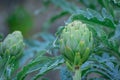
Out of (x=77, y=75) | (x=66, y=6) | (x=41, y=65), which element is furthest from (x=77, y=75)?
(x=66, y=6)

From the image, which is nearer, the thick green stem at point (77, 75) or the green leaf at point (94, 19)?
the thick green stem at point (77, 75)

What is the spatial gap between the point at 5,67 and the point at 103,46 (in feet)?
0.75

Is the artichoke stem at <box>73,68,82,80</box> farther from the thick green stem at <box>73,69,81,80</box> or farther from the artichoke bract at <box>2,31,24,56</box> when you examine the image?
the artichoke bract at <box>2,31,24,56</box>

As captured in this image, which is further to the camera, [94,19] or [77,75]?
[94,19]

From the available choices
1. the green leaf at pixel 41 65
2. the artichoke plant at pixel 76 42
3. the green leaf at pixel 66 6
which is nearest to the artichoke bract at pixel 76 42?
the artichoke plant at pixel 76 42

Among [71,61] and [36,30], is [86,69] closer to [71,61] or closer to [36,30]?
[71,61]

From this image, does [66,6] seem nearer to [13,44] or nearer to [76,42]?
[13,44]

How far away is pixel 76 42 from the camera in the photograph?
0.74 metres

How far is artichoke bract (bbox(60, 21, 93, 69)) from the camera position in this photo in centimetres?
→ 73

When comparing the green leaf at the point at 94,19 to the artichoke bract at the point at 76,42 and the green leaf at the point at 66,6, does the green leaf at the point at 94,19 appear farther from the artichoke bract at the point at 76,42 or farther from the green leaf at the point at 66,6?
the green leaf at the point at 66,6

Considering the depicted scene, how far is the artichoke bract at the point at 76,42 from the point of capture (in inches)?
28.9

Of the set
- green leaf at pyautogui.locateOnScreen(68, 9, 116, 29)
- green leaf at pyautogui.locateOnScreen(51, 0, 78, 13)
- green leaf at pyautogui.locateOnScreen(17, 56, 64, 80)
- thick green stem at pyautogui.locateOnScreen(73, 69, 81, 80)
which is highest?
green leaf at pyautogui.locateOnScreen(51, 0, 78, 13)

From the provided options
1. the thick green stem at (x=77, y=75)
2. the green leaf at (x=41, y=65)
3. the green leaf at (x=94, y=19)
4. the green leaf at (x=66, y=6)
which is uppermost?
the green leaf at (x=66, y=6)

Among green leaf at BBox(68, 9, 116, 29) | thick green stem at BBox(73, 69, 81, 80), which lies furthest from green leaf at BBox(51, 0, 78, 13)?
thick green stem at BBox(73, 69, 81, 80)
